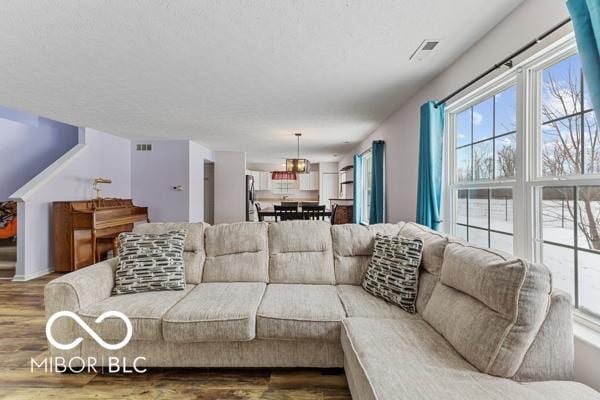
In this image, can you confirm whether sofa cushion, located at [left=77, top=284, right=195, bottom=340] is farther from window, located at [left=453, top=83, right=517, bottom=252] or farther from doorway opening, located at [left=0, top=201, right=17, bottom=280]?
doorway opening, located at [left=0, top=201, right=17, bottom=280]

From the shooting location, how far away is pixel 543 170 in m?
1.71

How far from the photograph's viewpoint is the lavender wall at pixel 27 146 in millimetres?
4449

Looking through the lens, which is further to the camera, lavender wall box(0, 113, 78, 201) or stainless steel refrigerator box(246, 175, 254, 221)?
stainless steel refrigerator box(246, 175, 254, 221)

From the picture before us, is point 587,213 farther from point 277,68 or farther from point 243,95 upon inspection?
point 243,95

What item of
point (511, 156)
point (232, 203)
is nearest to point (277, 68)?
point (511, 156)

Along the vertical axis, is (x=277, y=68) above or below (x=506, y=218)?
above

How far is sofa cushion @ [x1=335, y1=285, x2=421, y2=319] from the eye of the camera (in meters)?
1.77

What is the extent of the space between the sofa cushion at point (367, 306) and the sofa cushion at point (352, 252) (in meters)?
0.20

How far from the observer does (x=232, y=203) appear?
7.79 meters

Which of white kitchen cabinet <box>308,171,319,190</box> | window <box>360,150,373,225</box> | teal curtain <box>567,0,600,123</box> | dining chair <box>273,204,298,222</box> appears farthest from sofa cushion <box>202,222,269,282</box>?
white kitchen cabinet <box>308,171,319,190</box>

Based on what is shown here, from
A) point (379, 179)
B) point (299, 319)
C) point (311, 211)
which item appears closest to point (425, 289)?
point (299, 319)

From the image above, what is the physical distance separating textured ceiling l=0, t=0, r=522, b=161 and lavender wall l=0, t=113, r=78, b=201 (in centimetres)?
112

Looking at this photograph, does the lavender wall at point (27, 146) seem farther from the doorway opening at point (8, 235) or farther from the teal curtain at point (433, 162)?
the teal curtain at point (433, 162)

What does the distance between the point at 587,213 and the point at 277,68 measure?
7.85 ft
